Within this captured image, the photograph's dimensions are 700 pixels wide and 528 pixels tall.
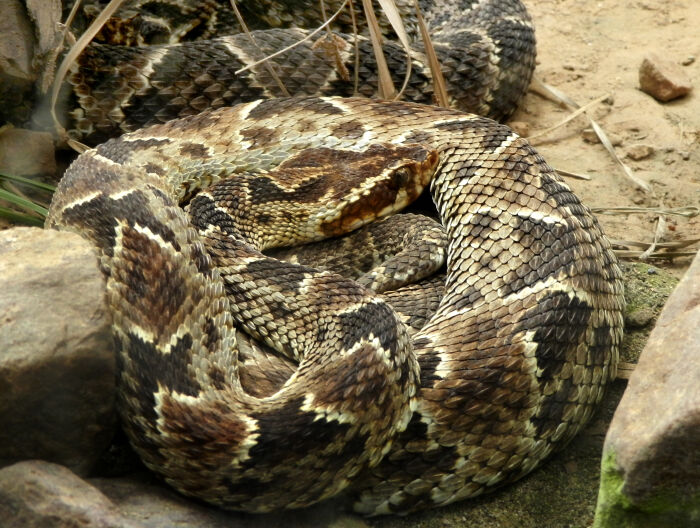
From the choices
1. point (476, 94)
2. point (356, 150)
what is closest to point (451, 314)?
point (356, 150)

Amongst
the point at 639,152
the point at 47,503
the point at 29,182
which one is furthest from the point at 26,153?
the point at 639,152

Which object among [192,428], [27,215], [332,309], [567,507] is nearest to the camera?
[192,428]

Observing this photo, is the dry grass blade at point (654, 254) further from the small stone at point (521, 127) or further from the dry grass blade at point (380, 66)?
the dry grass blade at point (380, 66)

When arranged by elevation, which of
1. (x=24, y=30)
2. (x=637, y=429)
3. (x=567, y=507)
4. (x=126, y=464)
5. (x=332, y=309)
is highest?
(x=24, y=30)

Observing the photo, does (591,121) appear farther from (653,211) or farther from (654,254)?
(654,254)

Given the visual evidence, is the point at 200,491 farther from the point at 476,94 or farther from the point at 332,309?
the point at 476,94

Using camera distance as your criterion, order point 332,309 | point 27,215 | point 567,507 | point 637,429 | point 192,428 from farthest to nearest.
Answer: point 27,215 → point 332,309 → point 567,507 → point 192,428 → point 637,429

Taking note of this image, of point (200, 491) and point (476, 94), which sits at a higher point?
point (476, 94)
